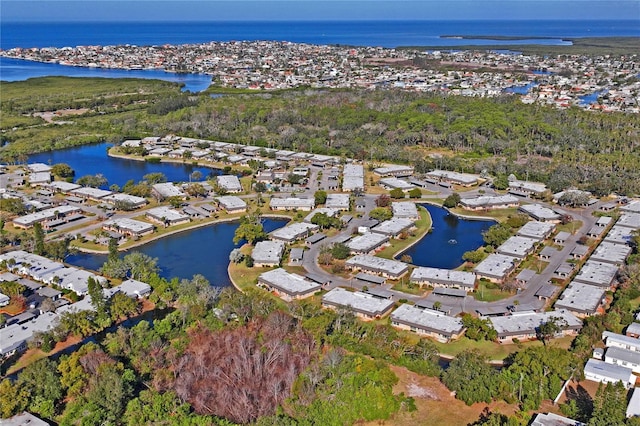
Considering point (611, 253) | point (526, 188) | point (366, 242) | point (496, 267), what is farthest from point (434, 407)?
point (526, 188)

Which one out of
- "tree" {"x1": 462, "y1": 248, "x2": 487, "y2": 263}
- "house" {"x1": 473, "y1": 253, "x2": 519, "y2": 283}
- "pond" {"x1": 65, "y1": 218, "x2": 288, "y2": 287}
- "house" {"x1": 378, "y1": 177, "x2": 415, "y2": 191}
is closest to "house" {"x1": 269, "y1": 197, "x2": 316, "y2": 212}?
"pond" {"x1": 65, "y1": 218, "x2": 288, "y2": 287}

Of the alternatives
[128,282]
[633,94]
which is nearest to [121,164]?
[128,282]

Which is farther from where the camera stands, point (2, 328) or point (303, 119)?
point (303, 119)

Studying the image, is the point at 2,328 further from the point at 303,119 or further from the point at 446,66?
the point at 446,66

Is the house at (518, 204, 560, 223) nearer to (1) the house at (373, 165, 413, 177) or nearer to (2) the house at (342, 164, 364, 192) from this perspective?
(1) the house at (373, 165, 413, 177)

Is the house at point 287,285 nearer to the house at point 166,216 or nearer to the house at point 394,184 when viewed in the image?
the house at point 166,216

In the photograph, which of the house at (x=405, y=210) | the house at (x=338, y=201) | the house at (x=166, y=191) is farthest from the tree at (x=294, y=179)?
the house at (x=405, y=210)
